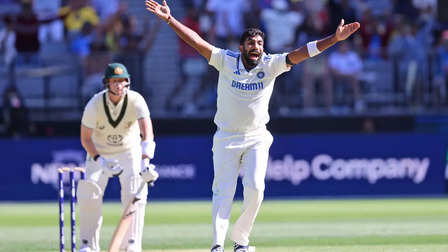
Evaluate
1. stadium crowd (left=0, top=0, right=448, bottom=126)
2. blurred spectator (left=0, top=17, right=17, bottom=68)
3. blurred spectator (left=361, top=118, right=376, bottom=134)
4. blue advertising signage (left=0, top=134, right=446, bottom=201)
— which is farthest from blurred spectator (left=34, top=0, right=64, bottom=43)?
blurred spectator (left=361, top=118, right=376, bottom=134)

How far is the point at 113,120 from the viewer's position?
29.4 ft

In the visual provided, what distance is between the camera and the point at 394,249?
1005 cm

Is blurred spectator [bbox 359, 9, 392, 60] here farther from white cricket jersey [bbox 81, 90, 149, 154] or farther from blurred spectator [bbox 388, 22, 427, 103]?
white cricket jersey [bbox 81, 90, 149, 154]

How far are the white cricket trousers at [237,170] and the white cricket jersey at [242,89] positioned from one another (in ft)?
0.33

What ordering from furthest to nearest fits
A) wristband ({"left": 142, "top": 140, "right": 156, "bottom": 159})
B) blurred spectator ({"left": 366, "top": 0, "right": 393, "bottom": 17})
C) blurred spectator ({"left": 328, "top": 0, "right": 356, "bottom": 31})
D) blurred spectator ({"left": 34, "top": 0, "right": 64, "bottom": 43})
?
blurred spectator ({"left": 366, "top": 0, "right": 393, "bottom": 17})
blurred spectator ({"left": 328, "top": 0, "right": 356, "bottom": 31})
blurred spectator ({"left": 34, "top": 0, "right": 64, "bottom": 43})
wristband ({"left": 142, "top": 140, "right": 156, "bottom": 159})

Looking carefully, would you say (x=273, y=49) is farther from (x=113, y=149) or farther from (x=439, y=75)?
(x=113, y=149)

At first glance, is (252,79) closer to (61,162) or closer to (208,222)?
(208,222)

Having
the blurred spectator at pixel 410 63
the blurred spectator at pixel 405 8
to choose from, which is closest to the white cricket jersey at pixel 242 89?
the blurred spectator at pixel 410 63

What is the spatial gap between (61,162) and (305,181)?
4.90 meters

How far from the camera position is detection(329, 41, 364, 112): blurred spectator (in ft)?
64.4

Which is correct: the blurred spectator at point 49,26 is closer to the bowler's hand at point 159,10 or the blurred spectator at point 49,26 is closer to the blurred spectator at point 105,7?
the blurred spectator at point 105,7

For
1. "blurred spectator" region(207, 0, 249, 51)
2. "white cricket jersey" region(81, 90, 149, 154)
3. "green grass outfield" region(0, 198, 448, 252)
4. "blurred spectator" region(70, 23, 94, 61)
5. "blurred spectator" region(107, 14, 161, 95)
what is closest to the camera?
"white cricket jersey" region(81, 90, 149, 154)

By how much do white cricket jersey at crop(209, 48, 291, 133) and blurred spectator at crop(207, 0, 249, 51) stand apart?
10.8m

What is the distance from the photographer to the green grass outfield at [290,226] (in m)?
11.1
